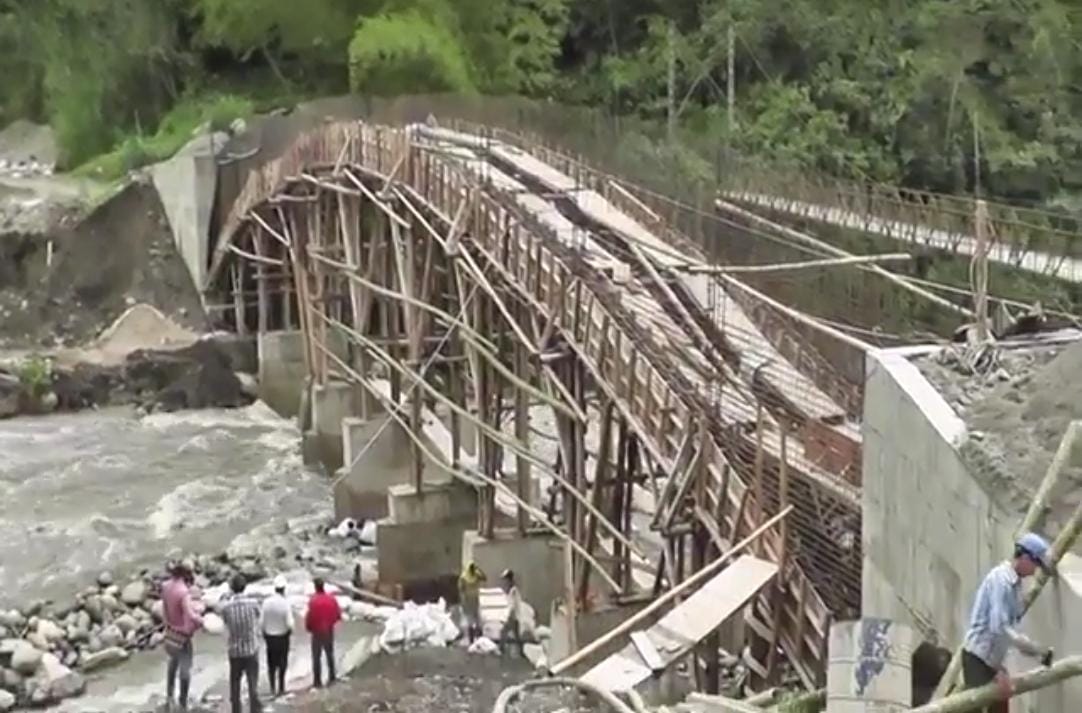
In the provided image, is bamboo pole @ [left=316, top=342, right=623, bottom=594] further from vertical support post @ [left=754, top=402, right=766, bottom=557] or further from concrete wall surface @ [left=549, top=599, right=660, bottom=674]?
vertical support post @ [left=754, top=402, right=766, bottom=557]

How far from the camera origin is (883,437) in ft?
35.5

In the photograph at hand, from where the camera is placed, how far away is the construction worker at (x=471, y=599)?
2047 centimetres

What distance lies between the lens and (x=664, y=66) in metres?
47.3

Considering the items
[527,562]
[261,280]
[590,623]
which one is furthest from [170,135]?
[590,623]

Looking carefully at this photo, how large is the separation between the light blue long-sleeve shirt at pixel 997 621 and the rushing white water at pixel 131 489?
18544 millimetres

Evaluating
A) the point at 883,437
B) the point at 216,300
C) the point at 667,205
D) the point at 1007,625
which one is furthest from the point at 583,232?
the point at 216,300

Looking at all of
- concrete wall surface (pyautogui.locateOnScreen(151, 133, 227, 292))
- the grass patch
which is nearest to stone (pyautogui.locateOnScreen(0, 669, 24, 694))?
concrete wall surface (pyautogui.locateOnScreen(151, 133, 227, 292))

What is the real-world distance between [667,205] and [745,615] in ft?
34.9

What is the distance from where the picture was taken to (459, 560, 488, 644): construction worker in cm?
2047

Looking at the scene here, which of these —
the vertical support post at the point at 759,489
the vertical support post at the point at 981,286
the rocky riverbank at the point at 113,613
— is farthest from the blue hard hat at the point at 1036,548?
the rocky riverbank at the point at 113,613

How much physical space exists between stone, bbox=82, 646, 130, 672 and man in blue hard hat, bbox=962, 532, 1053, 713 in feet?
49.9

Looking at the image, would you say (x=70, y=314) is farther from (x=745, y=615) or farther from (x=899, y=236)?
(x=745, y=615)

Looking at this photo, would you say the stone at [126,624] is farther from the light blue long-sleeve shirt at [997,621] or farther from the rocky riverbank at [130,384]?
the light blue long-sleeve shirt at [997,621]

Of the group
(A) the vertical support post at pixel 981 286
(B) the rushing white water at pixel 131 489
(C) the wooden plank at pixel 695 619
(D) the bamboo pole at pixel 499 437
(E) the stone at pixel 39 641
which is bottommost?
(B) the rushing white water at pixel 131 489
